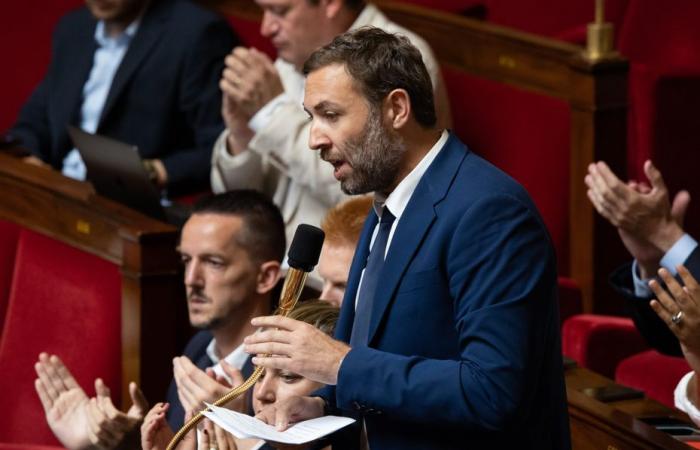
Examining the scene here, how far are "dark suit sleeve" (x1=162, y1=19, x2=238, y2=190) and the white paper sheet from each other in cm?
88

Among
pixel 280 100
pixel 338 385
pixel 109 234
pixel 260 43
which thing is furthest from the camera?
pixel 260 43

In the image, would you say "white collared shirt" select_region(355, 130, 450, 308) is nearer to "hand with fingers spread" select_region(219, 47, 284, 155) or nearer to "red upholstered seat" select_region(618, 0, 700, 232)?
"hand with fingers spread" select_region(219, 47, 284, 155)

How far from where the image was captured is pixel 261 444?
0.99 m

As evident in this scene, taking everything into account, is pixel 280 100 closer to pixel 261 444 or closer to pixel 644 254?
pixel 644 254

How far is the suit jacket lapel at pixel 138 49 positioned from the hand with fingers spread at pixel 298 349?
106 centimetres

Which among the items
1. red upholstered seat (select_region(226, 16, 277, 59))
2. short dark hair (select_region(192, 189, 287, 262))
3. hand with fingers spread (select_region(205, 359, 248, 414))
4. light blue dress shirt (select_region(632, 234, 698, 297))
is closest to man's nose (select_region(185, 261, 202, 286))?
short dark hair (select_region(192, 189, 287, 262))

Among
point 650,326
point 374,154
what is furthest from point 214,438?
point 650,326

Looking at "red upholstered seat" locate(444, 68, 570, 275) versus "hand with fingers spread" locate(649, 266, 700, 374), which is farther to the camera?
"red upholstered seat" locate(444, 68, 570, 275)

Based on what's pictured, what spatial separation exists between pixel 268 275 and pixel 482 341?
0.53m

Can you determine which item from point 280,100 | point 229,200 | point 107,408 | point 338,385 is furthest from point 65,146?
point 338,385

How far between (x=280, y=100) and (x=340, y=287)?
381mm

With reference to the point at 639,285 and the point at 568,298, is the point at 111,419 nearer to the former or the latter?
the point at 639,285

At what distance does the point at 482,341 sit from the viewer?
2.40 ft

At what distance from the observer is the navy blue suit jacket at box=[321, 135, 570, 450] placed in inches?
28.8
